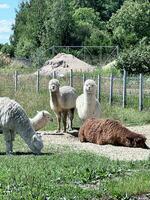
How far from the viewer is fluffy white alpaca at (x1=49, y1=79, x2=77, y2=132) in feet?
64.1

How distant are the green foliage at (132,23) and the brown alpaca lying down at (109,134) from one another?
1979 inches

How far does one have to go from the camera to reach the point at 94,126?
1709 centimetres

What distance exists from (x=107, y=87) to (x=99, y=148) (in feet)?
47.6

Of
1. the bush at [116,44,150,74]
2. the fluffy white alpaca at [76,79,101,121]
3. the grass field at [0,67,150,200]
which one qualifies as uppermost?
the bush at [116,44,150,74]

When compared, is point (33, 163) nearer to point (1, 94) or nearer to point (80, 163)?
point (80, 163)

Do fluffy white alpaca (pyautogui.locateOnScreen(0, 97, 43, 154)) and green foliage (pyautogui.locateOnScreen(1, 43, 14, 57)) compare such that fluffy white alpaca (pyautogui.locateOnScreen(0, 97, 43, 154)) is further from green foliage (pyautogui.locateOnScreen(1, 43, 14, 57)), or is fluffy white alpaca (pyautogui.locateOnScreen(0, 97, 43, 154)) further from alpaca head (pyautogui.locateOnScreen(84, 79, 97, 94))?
green foliage (pyautogui.locateOnScreen(1, 43, 14, 57))

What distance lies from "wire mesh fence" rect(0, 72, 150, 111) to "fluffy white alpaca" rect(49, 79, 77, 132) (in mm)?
8040

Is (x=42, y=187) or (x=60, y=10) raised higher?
(x=60, y=10)

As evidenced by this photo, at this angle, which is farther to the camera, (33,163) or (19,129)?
(19,129)

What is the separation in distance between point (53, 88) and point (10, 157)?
20.6 feet

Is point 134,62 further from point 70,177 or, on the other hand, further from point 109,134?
point 70,177

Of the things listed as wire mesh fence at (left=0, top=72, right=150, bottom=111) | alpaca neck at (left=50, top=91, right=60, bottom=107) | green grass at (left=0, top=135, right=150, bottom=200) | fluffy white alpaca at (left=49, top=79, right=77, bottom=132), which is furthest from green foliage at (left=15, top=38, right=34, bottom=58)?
green grass at (left=0, top=135, right=150, bottom=200)

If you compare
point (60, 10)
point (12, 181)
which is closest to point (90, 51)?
point (60, 10)

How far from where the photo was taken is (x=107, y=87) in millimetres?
30312
